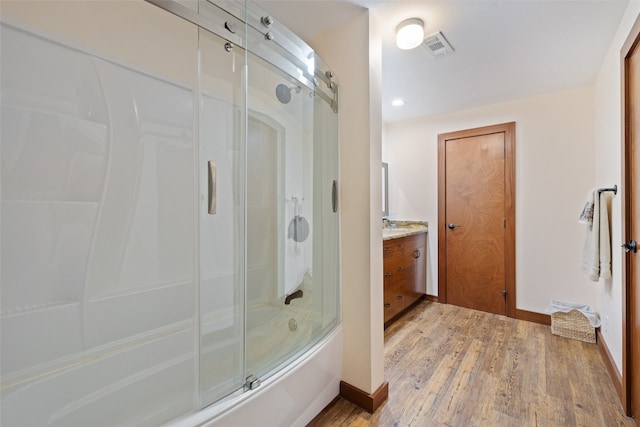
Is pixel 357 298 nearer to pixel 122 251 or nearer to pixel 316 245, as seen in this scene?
pixel 316 245

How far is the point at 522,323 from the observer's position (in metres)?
2.74

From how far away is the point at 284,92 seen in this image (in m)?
1.63

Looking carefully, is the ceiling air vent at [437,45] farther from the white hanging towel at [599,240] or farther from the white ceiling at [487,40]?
the white hanging towel at [599,240]

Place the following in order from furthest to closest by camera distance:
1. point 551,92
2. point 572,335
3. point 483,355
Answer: point 551,92 < point 572,335 < point 483,355

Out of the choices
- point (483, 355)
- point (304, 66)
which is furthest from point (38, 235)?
point (483, 355)

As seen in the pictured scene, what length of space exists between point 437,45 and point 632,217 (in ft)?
4.88

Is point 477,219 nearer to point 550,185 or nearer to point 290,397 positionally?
point 550,185

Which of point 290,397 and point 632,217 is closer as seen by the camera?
point 290,397

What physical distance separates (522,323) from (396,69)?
2.64 m

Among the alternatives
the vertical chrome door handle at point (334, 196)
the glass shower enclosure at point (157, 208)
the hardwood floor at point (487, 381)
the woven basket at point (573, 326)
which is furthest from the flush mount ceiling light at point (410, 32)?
the woven basket at point (573, 326)

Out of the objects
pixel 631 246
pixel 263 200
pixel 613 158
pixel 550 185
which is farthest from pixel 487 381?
pixel 550 185

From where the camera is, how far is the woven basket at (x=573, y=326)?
2340 mm

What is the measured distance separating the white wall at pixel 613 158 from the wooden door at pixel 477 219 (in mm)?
721

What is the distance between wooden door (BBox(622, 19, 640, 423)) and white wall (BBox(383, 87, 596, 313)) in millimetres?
1212
